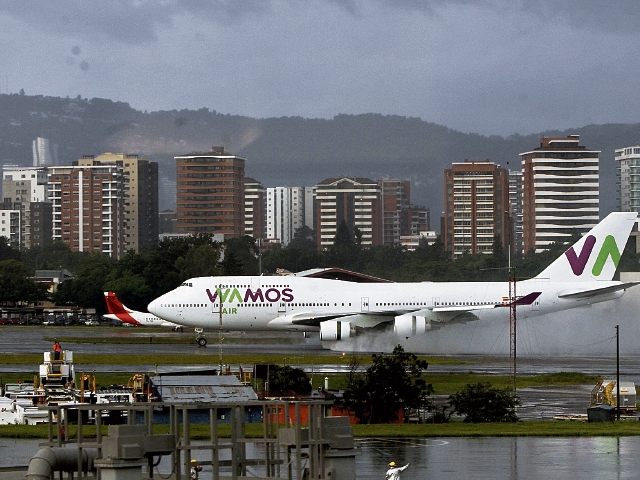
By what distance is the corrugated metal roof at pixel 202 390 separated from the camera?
30531 millimetres

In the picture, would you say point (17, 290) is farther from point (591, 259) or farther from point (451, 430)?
point (451, 430)

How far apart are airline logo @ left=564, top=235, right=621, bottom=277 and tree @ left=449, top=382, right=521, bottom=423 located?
3399 cm

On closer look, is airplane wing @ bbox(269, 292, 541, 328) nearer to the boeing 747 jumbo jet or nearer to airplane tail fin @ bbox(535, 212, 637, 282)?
the boeing 747 jumbo jet

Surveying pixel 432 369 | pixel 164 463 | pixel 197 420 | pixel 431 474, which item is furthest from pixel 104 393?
Result: pixel 432 369

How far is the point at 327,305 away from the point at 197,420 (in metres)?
34.0

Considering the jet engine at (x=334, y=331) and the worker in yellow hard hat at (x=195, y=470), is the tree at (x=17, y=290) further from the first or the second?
the worker in yellow hard hat at (x=195, y=470)

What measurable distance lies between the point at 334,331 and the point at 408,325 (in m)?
3.97

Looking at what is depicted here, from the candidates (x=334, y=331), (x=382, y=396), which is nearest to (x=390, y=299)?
(x=334, y=331)

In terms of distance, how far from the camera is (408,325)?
2453 inches

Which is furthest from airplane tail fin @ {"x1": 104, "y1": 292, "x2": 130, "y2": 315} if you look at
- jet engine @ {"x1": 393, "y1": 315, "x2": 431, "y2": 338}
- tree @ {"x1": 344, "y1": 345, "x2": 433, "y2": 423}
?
tree @ {"x1": 344, "y1": 345, "x2": 433, "y2": 423}

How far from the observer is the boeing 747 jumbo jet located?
208 feet

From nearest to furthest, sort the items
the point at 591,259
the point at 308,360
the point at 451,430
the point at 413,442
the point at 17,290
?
the point at 413,442
the point at 451,430
the point at 308,360
the point at 591,259
the point at 17,290

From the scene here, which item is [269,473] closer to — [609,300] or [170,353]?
[170,353]

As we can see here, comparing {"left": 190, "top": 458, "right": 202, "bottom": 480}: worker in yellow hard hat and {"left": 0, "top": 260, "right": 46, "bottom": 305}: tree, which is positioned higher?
{"left": 0, "top": 260, "right": 46, "bottom": 305}: tree
